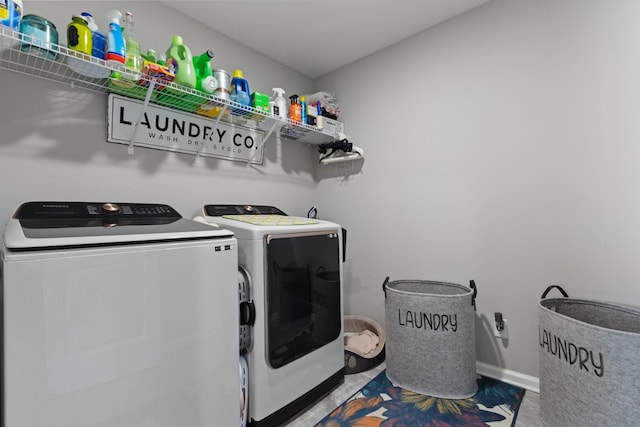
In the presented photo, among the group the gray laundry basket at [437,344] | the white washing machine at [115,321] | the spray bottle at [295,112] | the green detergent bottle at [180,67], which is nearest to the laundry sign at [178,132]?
the green detergent bottle at [180,67]

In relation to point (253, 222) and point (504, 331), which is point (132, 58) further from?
point (504, 331)

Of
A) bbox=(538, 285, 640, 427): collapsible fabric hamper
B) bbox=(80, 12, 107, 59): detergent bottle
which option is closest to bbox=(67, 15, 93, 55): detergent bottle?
bbox=(80, 12, 107, 59): detergent bottle

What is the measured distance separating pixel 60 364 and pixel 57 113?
1246 millimetres

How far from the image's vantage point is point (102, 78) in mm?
1442

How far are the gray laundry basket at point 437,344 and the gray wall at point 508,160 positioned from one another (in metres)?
0.32

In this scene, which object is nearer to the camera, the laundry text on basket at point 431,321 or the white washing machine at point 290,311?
the white washing machine at point 290,311

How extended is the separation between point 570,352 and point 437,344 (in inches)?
24.0

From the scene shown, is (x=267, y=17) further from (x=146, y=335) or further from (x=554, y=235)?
(x=554, y=235)

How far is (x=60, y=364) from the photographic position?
2.76 ft

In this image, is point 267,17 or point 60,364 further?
Answer: point 267,17

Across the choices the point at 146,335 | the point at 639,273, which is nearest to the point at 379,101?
the point at 639,273

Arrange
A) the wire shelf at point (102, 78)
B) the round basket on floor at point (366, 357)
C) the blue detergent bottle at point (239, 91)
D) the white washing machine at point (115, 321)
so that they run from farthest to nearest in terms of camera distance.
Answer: the round basket on floor at point (366, 357), the blue detergent bottle at point (239, 91), the wire shelf at point (102, 78), the white washing machine at point (115, 321)

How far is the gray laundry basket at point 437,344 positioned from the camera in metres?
1.68

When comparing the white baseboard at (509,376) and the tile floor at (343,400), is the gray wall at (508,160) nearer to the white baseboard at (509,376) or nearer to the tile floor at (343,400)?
the white baseboard at (509,376)
